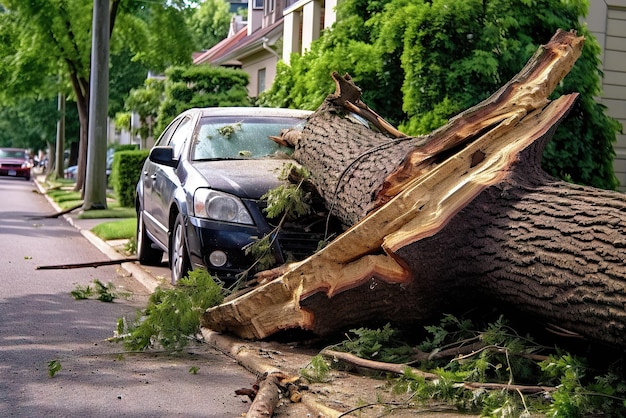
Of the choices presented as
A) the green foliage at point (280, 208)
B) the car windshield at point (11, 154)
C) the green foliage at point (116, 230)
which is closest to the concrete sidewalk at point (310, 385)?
the green foliage at point (280, 208)

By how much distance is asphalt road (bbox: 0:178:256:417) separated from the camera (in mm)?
5508

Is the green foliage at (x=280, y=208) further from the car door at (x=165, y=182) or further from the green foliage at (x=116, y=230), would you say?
the green foliage at (x=116, y=230)

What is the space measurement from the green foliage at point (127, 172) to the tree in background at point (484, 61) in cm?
1313

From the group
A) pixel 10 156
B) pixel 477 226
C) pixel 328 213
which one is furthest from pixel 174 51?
pixel 10 156

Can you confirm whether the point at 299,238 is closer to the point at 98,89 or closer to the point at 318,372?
the point at 318,372

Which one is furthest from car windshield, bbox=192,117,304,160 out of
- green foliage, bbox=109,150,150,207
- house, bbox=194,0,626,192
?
green foliage, bbox=109,150,150,207

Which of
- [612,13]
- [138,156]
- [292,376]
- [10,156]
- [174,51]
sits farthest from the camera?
[10,156]

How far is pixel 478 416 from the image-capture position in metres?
5.21

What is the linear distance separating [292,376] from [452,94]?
737cm

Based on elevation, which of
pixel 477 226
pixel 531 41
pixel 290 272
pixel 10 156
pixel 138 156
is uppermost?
pixel 531 41

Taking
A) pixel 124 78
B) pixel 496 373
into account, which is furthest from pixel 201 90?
pixel 124 78

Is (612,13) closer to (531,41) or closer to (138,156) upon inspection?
(531,41)

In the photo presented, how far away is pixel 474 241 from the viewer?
6.04m

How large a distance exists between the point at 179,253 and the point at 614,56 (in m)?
10.3
